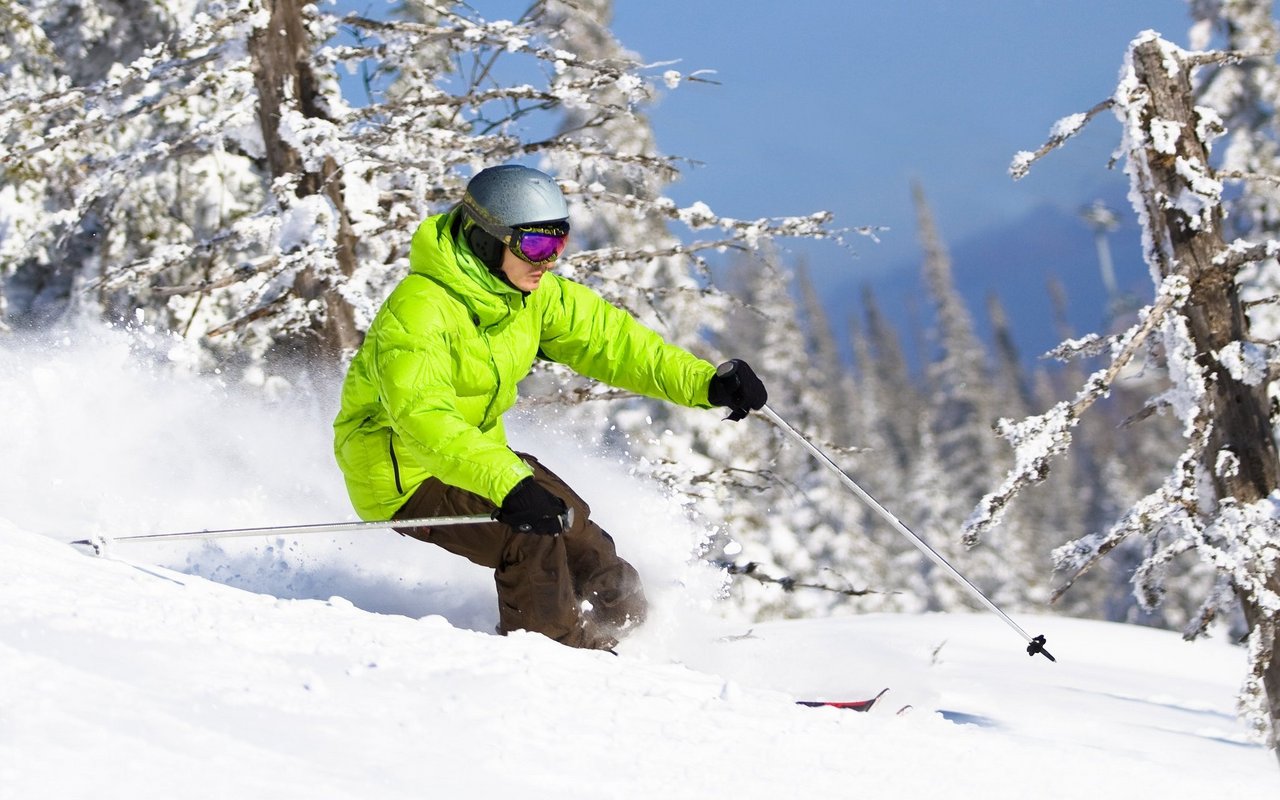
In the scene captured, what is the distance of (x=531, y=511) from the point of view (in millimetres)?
5051

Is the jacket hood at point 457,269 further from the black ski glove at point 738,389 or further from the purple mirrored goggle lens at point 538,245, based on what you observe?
the black ski glove at point 738,389

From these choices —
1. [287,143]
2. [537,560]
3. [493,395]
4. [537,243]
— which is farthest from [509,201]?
[287,143]

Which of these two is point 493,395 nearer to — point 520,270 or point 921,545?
point 520,270

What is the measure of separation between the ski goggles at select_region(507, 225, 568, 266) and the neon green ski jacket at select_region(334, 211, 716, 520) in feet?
0.73

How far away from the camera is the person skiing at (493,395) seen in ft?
17.4

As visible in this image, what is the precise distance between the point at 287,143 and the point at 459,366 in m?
5.05

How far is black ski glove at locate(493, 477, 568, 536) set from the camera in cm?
505

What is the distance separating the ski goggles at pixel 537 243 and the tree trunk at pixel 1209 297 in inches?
159

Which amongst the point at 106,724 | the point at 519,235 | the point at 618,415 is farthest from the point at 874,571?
the point at 106,724

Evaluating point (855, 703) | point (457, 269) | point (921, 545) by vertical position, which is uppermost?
point (457, 269)

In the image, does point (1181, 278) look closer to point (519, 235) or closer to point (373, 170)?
point (519, 235)

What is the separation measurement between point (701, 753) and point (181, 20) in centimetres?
1436

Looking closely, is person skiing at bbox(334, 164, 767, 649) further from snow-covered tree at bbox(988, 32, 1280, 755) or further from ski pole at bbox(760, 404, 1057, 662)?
snow-covered tree at bbox(988, 32, 1280, 755)

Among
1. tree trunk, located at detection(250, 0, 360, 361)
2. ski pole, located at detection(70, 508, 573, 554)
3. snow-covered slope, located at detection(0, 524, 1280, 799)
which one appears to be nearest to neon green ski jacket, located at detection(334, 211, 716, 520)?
ski pole, located at detection(70, 508, 573, 554)
